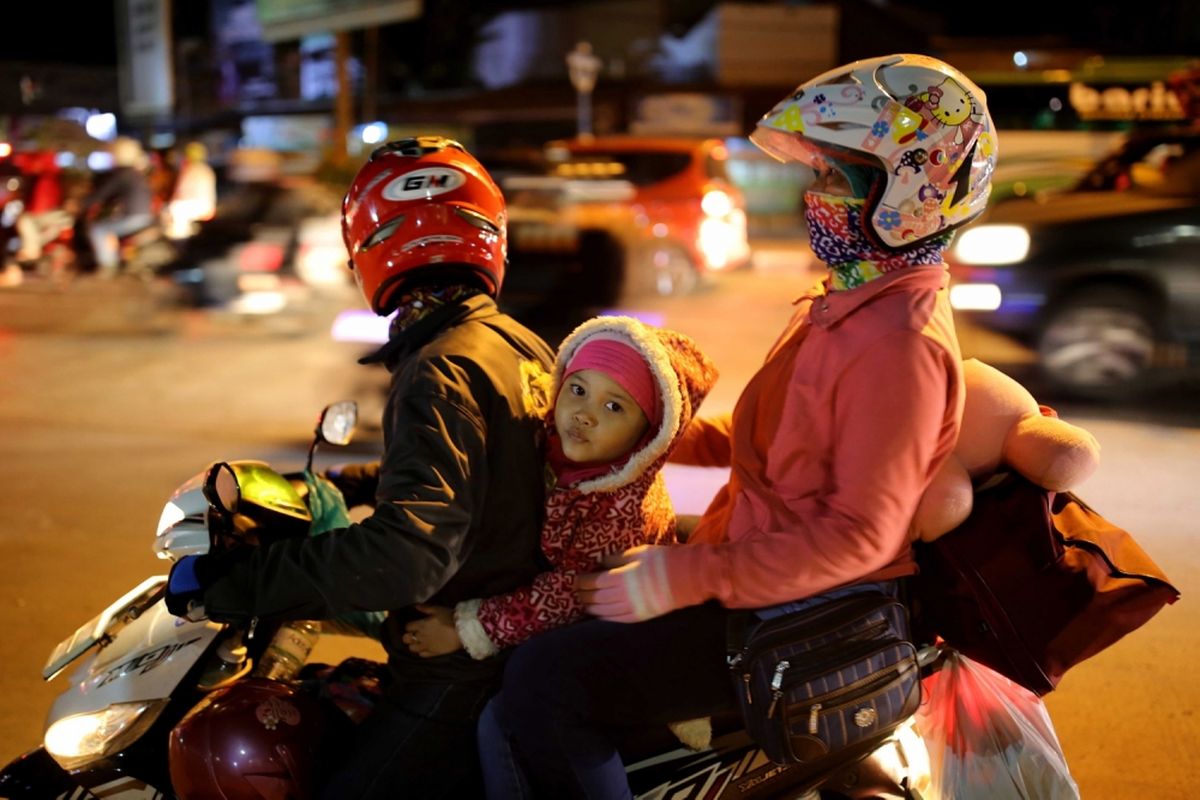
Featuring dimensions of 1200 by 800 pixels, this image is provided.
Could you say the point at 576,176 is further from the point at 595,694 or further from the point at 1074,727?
the point at 595,694

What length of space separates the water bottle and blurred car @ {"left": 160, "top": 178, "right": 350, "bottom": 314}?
9.43m

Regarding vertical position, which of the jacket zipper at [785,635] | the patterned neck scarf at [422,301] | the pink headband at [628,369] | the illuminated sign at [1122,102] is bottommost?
the jacket zipper at [785,635]

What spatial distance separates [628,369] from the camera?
2281mm

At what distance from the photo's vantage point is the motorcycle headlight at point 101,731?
243 cm

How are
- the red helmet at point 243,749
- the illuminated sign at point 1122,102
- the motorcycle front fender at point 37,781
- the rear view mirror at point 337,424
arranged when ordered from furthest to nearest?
the illuminated sign at point 1122,102 < the rear view mirror at point 337,424 < the motorcycle front fender at point 37,781 < the red helmet at point 243,749

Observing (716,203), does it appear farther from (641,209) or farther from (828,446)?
(828,446)

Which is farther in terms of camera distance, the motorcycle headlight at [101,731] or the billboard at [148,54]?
the billboard at [148,54]

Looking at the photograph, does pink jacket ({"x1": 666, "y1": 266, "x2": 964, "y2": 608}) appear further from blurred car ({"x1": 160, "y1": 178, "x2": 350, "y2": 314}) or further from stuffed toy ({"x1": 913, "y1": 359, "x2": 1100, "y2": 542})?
blurred car ({"x1": 160, "y1": 178, "x2": 350, "y2": 314})

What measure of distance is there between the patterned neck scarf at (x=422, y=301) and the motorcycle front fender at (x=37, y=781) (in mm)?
1188

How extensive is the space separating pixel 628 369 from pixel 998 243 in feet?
24.1

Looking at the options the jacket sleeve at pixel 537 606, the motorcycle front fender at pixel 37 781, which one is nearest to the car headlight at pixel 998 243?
the jacket sleeve at pixel 537 606

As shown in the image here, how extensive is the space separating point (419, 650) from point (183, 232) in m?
15.4

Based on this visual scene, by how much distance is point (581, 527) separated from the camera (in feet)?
7.73

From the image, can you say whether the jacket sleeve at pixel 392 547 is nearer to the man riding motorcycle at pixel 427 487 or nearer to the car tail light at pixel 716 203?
the man riding motorcycle at pixel 427 487
